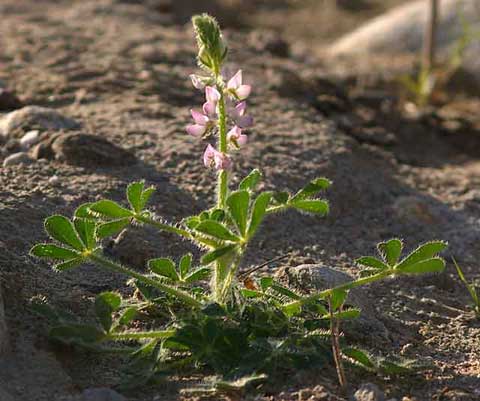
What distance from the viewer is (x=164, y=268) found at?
2.49m

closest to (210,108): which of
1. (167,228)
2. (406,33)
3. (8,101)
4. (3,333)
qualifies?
(167,228)

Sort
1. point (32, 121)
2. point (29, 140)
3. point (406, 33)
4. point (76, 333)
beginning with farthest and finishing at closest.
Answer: point (406, 33)
point (32, 121)
point (29, 140)
point (76, 333)

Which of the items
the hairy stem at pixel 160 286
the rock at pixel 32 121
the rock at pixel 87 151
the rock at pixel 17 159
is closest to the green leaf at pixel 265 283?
the hairy stem at pixel 160 286

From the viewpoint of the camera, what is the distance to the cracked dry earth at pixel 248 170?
7.89ft

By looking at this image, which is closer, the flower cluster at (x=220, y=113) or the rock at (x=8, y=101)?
the flower cluster at (x=220, y=113)

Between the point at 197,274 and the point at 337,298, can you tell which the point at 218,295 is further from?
the point at 337,298

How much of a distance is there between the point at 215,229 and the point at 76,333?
0.43 meters

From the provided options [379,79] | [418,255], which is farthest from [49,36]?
[418,255]

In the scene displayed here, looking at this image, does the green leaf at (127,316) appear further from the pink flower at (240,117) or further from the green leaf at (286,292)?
the pink flower at (240,117)

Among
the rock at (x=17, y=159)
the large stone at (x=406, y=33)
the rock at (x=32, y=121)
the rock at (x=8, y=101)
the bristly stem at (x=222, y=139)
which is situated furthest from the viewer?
the large stone at (x=406, y=33)

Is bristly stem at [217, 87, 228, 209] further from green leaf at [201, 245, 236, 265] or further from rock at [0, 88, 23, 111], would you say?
rock at [0, 88, 23, 111]

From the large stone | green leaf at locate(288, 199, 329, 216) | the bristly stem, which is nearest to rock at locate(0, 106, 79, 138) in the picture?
the bristly stem

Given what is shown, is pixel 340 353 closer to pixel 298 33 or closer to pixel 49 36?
pixel 49 36

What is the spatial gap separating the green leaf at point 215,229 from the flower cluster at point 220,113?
20 cm
